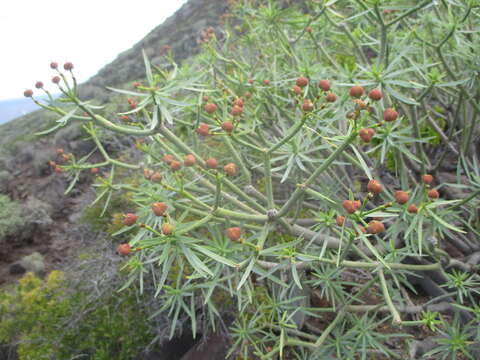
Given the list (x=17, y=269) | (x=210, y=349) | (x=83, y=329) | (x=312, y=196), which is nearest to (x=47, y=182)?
(x=17, y=269)

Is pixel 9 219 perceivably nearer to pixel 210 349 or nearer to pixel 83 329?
pixel 83 329

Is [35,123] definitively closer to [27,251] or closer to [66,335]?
[27,251]

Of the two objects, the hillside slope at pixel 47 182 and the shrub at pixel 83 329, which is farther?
the hillside slope at pixel 47 182

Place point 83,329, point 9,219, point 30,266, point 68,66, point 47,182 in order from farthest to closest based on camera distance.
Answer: point 47,182 → point 9,219 → point 30,266 → point 83,329 → point 68,66

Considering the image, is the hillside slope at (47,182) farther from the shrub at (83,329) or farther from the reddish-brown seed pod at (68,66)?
the reddish-brown seed pod at (68,66)

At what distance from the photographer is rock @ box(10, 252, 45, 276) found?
22.0 feet

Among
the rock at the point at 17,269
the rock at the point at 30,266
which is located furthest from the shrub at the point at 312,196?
the rock at the point at 17,269

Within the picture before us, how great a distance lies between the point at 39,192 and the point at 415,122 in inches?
428

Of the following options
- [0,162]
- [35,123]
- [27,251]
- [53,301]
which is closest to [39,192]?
[27,251]

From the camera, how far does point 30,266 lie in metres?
6.82

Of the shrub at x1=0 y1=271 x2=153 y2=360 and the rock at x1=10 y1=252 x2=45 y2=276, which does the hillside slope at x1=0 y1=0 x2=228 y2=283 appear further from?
the shrub at x1=0 y1=271 x2=153 y2=360

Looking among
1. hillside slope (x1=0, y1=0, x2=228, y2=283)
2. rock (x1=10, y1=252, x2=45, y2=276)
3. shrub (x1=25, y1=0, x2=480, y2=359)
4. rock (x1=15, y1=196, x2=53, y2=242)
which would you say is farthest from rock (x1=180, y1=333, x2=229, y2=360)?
rock (x1=15, y1=196, x2=53, y2=242)

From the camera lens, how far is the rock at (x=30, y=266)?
6715mm

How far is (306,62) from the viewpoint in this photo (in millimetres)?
2488
